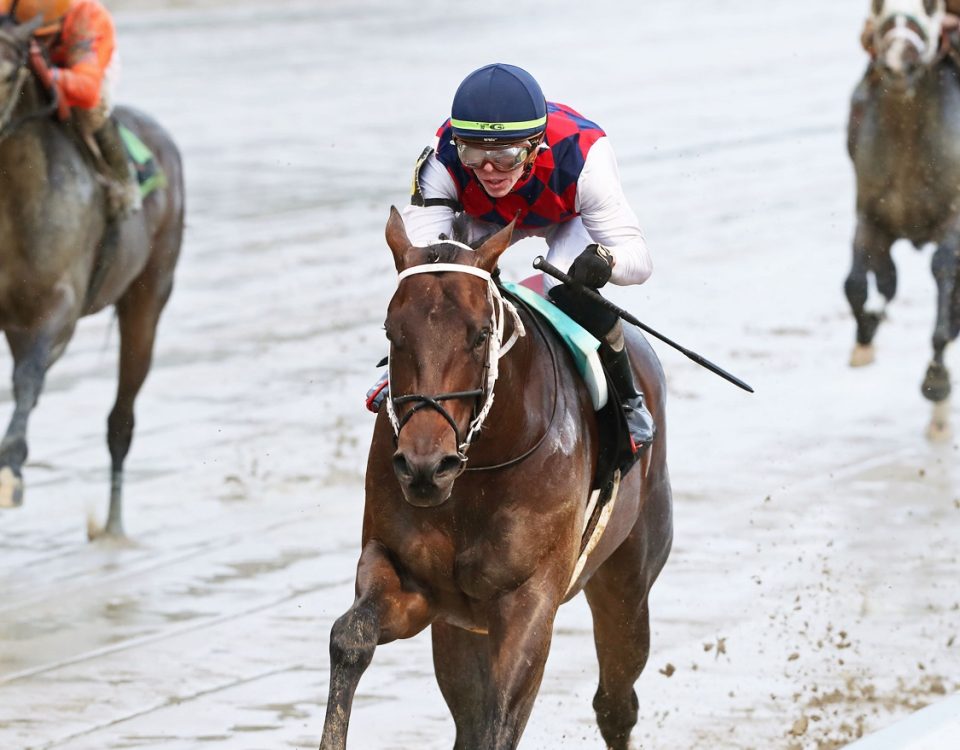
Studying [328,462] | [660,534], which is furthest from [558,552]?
[328,462]

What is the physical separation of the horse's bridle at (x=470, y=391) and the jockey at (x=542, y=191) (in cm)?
37

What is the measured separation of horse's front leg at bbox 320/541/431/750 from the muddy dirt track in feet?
6.24

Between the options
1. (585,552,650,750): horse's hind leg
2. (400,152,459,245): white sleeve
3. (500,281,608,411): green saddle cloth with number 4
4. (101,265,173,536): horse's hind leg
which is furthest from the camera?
(101,265,173,536): horse's hind leg

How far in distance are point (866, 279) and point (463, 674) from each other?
7053 mm

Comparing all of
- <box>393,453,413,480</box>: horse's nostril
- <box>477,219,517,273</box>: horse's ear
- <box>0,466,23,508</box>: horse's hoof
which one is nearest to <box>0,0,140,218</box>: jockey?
<box>0,466,23,508</box>: horse's hoof

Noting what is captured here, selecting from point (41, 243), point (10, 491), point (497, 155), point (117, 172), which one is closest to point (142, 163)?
point (117, 172)

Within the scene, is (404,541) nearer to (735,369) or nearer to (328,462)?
(328,462)

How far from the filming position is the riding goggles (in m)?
5.36

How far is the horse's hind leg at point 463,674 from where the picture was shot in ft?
18.5

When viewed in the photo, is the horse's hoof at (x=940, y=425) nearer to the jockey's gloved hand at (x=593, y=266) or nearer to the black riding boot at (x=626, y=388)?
the black riding boot at (x=626, y=388)

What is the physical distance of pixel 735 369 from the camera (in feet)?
42.3

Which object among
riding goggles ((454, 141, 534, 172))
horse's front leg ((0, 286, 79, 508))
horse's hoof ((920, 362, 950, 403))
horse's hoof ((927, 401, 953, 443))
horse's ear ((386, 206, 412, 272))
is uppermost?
riding goggles ((454, 141, 534, 172))

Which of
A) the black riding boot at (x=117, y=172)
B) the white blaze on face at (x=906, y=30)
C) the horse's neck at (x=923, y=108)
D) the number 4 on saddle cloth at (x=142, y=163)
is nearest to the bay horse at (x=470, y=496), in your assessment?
the black riding boot at (x=117, y=172)

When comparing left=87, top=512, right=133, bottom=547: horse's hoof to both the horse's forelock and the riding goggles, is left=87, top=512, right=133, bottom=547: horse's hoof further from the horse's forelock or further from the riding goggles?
the horse's forelock
